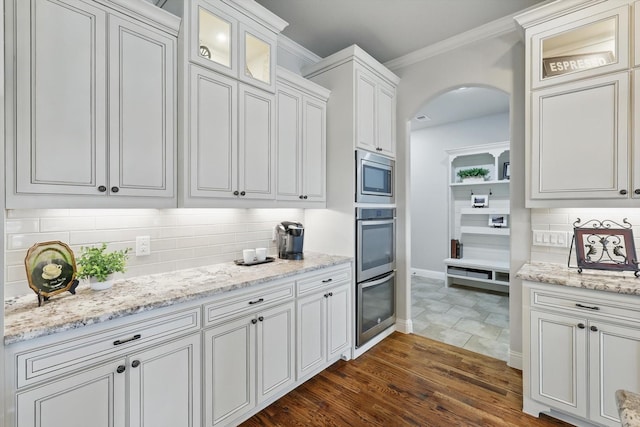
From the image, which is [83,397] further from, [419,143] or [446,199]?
[419,143]

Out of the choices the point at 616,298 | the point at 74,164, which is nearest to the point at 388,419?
the point at 616,298

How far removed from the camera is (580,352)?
181cm

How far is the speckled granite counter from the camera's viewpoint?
63 cm

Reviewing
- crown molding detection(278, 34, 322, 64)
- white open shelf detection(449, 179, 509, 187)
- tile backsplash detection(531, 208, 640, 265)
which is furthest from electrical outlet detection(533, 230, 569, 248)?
crown molding detection(278, 34, 322, 64)

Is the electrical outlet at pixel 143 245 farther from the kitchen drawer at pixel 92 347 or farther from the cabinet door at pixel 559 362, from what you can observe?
the cabinet door at pixel 559 362

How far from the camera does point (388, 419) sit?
78.0 inches

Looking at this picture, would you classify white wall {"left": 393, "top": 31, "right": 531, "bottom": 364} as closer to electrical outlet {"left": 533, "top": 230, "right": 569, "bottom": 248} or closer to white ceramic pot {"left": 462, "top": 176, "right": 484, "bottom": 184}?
electrical outlet {"left": 533, "top": 230, "right": 569, "bottom": 248}

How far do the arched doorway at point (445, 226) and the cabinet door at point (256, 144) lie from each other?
190cm

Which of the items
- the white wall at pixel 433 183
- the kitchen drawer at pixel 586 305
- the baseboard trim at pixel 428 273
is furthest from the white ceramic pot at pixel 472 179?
the kitchen drawer at pixel 586 305

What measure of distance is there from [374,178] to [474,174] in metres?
3.00

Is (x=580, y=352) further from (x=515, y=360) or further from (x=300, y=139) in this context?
(x=300, y=139)

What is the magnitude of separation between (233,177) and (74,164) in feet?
2.86

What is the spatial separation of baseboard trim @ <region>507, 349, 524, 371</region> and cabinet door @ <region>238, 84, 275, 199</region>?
8.26 ft

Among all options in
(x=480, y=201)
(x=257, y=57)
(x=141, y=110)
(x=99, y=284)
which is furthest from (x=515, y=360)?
(x=141, y=110)
